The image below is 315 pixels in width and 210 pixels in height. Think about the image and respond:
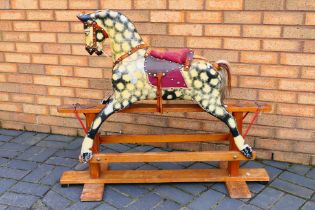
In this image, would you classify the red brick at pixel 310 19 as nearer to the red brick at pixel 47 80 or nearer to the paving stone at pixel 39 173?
the red brick at pixel 47 80

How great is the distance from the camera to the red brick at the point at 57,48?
14.4 ft

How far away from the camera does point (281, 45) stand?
12.3 feet

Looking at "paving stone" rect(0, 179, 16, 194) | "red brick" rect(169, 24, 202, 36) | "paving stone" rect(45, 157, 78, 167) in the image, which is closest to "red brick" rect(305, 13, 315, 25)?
"red brick" rect(169, 24, 202, 36)

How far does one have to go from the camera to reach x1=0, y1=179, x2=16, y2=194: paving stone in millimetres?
3687

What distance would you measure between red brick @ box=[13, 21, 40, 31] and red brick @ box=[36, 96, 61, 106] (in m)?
0.74

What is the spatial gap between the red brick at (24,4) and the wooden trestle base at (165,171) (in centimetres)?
133

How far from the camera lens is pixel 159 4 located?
3938 millimetres

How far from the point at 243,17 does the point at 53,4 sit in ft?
6.12

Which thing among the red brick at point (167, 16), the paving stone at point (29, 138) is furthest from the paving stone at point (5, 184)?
the red brick at point (167, 16)

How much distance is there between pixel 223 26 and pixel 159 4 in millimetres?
618

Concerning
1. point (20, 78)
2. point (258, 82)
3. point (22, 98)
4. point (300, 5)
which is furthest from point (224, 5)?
point (22, 98)

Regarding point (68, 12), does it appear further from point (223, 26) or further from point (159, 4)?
point (223, 26)

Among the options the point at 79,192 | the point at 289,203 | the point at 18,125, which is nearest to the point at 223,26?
the point at 289,203

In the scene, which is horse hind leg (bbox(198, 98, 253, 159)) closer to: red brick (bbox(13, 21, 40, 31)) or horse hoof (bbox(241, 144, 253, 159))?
horse hoof (bbox(241, 144, 253, 159))
